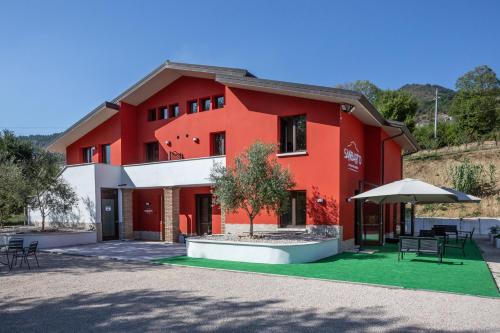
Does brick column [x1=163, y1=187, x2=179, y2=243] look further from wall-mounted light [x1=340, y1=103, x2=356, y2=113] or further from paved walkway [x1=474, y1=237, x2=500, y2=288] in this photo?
paved walkway [x1=474, y1=237, x2=500, y2=288]

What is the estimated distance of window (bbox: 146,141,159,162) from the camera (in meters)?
19.3

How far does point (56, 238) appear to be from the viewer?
15.8 m

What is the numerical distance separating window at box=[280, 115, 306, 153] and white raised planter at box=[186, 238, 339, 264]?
384cm

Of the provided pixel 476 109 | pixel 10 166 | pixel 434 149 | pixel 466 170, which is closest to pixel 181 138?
pixel 10 166

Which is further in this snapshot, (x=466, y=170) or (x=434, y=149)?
(x=434, y=149)

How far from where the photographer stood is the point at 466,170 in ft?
86.7

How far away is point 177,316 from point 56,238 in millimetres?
12168

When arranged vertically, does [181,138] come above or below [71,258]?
above

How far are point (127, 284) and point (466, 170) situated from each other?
25.9m

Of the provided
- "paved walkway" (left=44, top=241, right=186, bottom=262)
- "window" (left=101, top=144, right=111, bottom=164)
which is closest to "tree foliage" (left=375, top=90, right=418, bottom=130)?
"window" (left=101, top=144, right=111, bottom=164)

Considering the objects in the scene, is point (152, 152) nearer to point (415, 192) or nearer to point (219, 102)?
point (219, 102)

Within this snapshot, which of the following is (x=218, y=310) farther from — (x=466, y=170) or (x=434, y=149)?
(x=434, y=149)

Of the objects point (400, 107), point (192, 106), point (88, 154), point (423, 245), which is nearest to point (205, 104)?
point (192, 106)

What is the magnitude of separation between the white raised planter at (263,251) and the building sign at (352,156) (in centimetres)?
314
